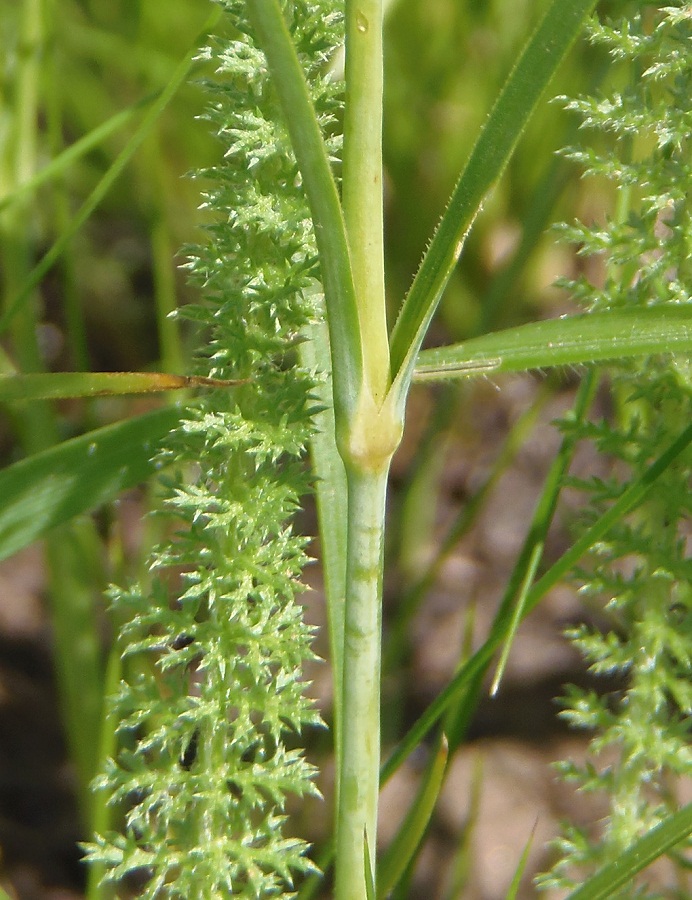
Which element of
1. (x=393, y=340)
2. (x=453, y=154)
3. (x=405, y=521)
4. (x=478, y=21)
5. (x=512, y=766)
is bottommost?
(x=512, y=766)

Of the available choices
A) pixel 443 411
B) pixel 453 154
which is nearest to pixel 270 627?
pixel 443 411

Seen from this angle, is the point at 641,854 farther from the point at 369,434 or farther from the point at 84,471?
the point at 84,471

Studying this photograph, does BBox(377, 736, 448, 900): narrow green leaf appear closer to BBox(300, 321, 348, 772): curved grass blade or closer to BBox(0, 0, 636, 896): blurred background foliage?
BBox(300, 321, 348, 772): curved grass blade

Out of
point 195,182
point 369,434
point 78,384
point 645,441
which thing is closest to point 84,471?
point 78,384

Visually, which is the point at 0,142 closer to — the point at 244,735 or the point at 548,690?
the point at 244,735

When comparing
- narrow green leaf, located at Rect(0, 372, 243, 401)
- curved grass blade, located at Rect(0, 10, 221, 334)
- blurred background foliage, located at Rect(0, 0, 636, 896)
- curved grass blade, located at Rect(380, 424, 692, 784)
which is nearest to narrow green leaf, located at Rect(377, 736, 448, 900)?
curved grass blade, located at Rect(380, 424, 692, 784)

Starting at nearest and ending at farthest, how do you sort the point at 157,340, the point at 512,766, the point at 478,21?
the point at 512,766 < the point at 478,21 < the point at 157,340

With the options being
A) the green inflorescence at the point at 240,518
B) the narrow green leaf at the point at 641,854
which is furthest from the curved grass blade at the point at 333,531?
the narrow green leaf at the point at 641,854

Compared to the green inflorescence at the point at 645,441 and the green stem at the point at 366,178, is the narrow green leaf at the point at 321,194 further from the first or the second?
the green inflorescence at the point at 645,441
